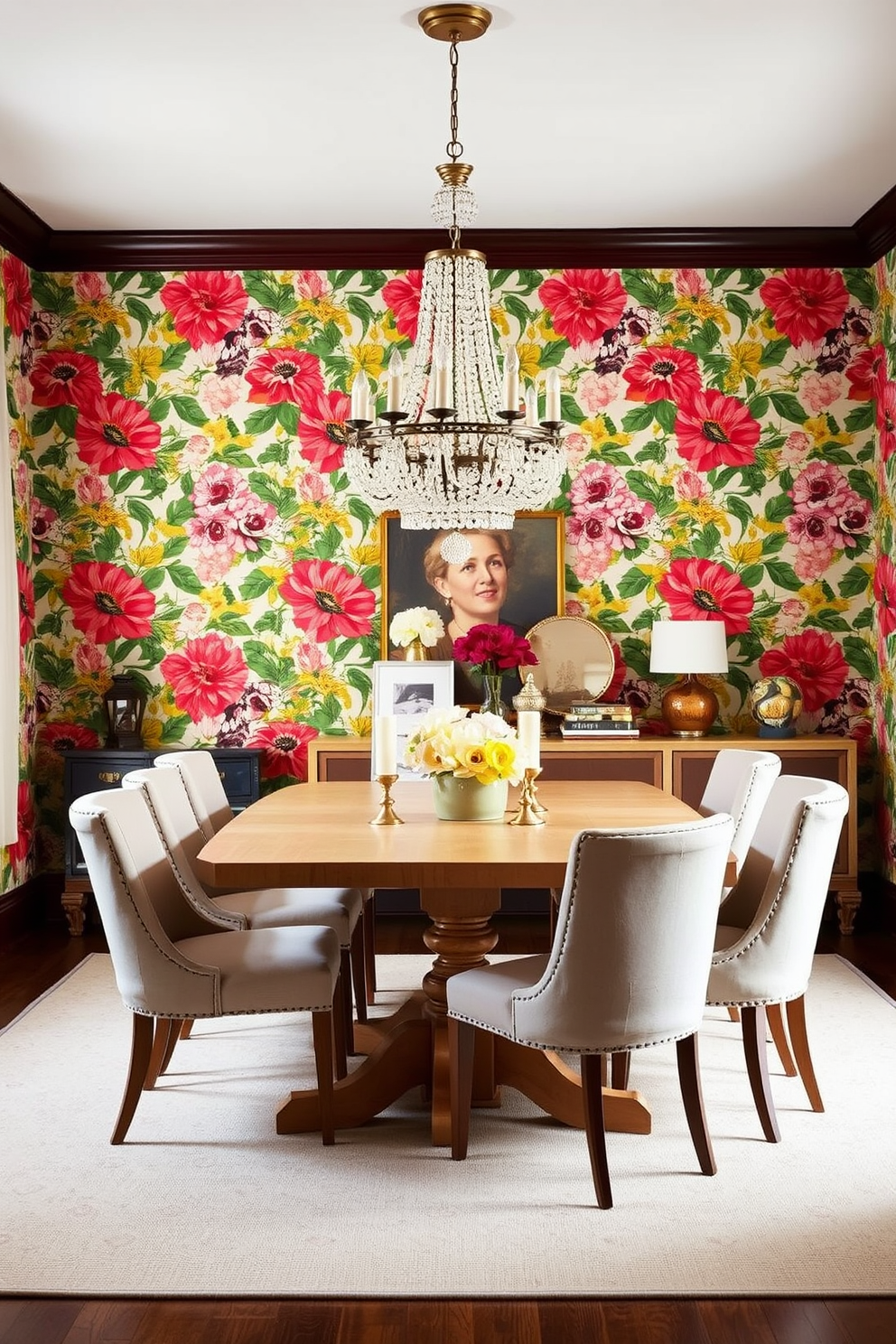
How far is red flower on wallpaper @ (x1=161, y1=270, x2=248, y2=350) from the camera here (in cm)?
544

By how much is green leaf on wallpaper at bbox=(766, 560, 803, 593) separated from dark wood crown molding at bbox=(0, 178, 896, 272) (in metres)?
1.31

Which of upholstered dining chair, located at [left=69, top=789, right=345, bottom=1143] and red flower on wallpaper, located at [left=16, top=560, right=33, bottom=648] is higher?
red flower on wallpaper, located at [left=16, top=560, right=33, bottom=648]

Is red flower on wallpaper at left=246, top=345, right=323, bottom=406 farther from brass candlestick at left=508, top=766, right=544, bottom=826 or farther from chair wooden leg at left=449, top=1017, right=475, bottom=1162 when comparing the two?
chair wooden leg at left=449, top=1017, right=475, bottom=1162

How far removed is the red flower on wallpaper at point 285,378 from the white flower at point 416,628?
107 centimetres

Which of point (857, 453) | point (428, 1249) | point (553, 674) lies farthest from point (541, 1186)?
point (857, 453)

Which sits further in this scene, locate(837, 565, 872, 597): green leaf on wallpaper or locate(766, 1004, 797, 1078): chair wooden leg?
locate(837, 565, 872, 597): green leaf on wallpaper

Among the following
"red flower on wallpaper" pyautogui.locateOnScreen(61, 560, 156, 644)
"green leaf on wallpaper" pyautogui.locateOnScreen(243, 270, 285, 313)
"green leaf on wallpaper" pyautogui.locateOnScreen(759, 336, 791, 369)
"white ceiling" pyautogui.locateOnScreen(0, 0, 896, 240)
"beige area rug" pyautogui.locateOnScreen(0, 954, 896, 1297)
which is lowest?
"beige area rug" pyautogui.locateOnScreen(0, 954, 896, 1297)

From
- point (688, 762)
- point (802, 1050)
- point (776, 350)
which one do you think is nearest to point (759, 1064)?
point (802, 1050)

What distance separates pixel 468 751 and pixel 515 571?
249 centimetres

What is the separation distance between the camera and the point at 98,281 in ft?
17.8

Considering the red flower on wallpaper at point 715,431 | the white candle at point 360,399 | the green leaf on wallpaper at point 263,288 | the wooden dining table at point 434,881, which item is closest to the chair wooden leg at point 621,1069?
the wooden dining table at point 434,881

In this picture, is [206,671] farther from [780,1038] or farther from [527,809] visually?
[780,1038]

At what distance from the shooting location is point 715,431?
5.46 metres

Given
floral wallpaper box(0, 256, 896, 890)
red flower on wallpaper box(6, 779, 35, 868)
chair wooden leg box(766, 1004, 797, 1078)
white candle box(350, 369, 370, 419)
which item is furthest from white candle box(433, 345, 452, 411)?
red flower on wallpaper box(6, 779, 35, 868)
